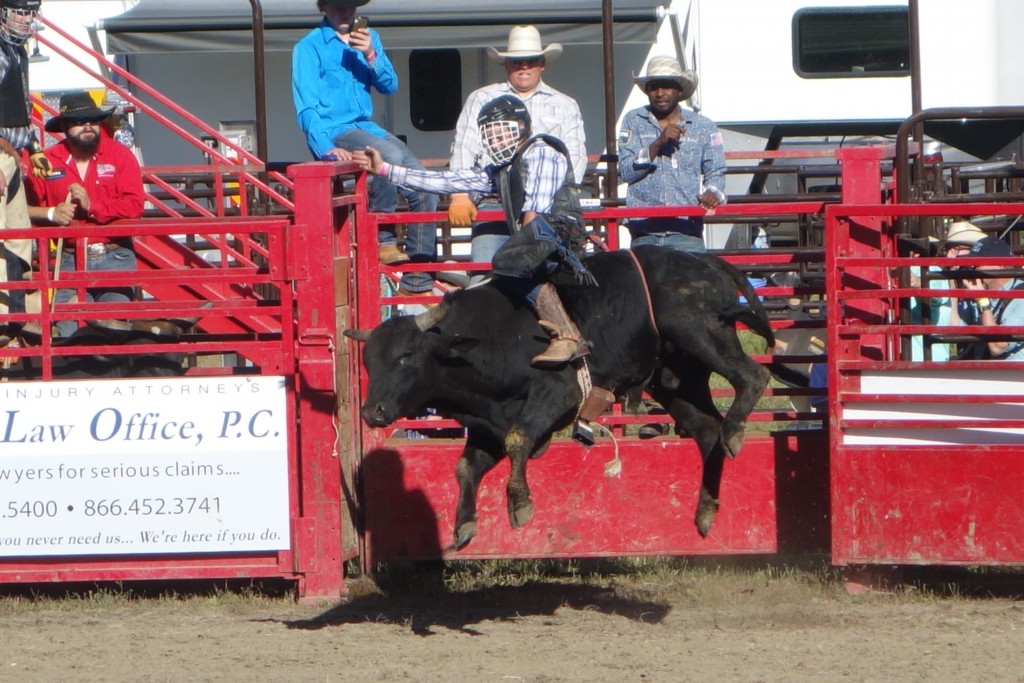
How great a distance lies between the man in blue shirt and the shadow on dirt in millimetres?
1886

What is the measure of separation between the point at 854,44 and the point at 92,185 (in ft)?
26.0

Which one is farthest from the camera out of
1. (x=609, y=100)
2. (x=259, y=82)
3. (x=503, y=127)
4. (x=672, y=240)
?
(x=259, y=82)

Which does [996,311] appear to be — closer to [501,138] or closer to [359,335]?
[501,138]

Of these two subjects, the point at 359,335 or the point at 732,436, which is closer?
the point at 359,335

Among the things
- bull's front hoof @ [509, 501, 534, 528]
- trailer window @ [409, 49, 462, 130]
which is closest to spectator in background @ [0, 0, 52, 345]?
bull's front hoof @ [509, 501, 534, 528]

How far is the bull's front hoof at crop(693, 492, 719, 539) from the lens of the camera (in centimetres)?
670

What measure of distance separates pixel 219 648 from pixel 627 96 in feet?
29.7

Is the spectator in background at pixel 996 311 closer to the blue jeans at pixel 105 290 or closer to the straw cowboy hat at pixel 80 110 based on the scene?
the blue jeans at pixel 105 290

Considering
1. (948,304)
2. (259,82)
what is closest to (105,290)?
(259,82)

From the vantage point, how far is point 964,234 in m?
8.92

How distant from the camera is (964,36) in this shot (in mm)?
13539

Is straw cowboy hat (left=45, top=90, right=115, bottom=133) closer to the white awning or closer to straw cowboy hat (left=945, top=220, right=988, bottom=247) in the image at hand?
straw cowboy hat (left=945, top=220, right=988, bottom=247)

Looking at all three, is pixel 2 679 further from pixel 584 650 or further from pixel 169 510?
pixel 584 650

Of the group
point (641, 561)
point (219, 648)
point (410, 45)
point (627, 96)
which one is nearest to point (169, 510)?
point (219, 648)
